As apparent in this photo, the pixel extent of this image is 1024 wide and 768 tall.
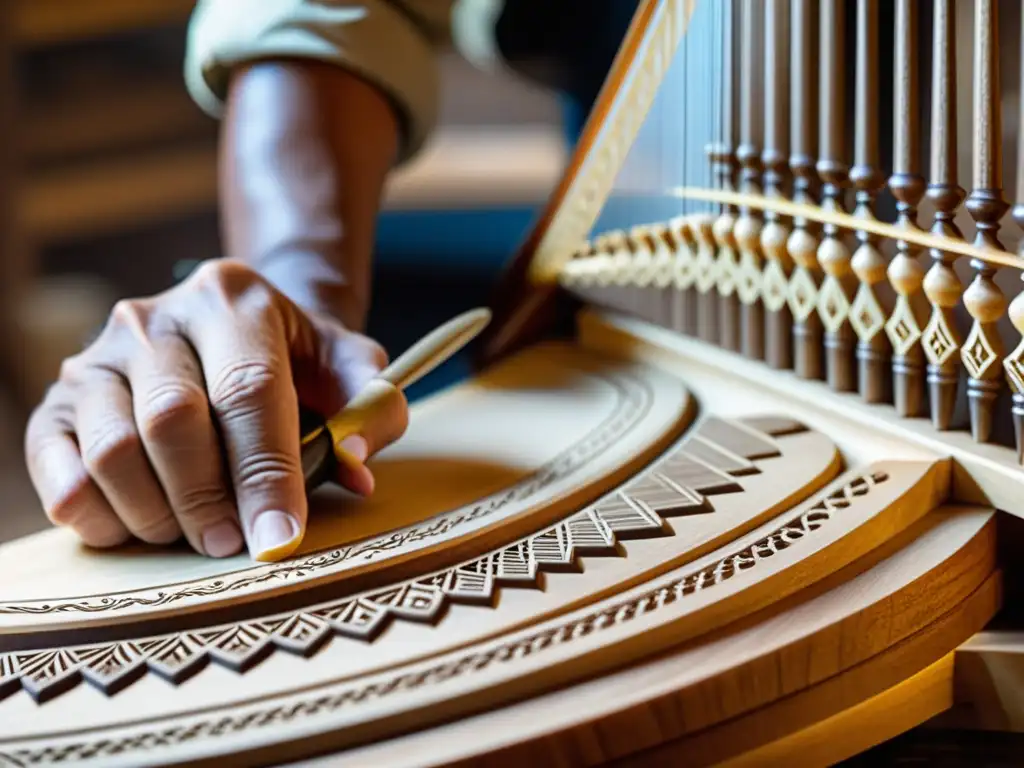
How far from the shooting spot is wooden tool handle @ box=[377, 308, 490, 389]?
25.3 inches

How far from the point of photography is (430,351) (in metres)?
0.66

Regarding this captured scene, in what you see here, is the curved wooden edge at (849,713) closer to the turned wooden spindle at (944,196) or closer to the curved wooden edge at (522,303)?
the turned wooden spindle at (944,196)

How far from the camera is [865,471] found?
58cm

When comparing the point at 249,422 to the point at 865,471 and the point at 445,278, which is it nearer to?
the point at 865,471

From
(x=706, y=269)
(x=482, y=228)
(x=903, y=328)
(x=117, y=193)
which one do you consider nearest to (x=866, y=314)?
(x=903, y=328)

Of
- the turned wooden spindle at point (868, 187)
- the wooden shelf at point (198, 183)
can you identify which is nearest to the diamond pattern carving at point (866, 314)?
the turned wooden spindle at point (868, 187)

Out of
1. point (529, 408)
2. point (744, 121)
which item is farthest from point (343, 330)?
point (744, 121)

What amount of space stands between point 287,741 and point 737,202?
0.39 m

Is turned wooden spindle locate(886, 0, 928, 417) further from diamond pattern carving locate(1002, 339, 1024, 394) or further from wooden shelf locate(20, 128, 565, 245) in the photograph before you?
wooden shelf locate(20, 128, 565, 245)

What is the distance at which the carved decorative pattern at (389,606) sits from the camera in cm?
44

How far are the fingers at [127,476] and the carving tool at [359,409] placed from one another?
0.07 m

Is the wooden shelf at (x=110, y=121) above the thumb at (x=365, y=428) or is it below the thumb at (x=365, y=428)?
above

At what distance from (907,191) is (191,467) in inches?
13.2

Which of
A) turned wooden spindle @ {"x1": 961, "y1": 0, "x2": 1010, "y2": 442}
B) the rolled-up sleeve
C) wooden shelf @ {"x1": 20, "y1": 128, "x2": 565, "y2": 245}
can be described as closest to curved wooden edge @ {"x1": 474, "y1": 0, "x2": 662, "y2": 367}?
the rolled-up sleeve
